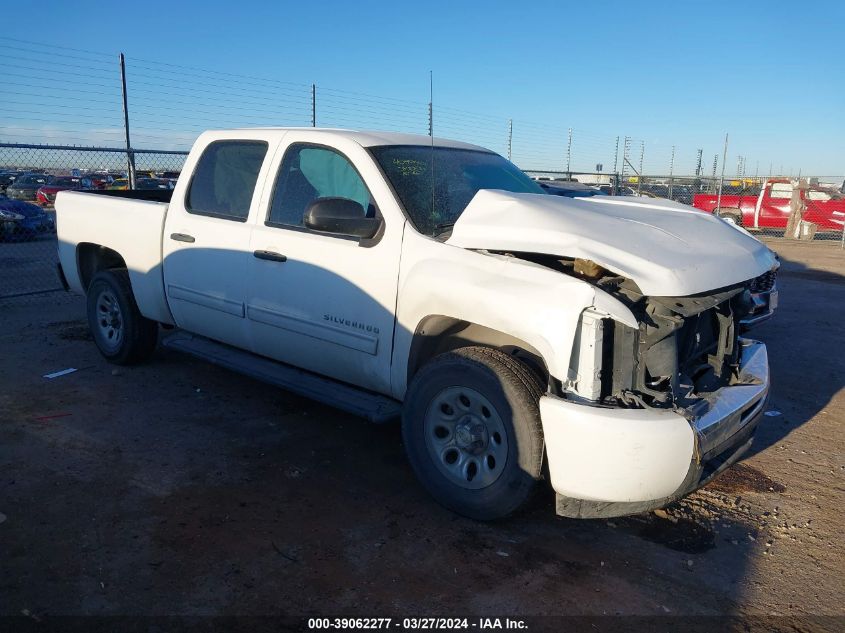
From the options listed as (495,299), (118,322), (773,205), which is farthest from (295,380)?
(773,205)

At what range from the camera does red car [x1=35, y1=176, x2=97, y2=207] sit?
23.2m

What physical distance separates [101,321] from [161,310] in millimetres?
1021

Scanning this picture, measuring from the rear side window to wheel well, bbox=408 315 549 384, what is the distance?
1.68 m

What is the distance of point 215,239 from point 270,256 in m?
0.63

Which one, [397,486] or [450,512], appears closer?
[450,512]

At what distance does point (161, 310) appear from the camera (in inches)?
213

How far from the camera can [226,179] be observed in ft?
16.3

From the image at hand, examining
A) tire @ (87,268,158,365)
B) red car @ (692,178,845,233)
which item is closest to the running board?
tire @ (87,268,158,365)

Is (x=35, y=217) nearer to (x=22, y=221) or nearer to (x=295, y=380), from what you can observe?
(x=22, y=221)

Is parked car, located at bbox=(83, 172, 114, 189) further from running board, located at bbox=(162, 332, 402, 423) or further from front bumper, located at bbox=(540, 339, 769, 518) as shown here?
front bumper, located at bbox=(540, 339, 769, 518)

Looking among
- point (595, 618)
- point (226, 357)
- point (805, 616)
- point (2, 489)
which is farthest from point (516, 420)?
point (2, 489)

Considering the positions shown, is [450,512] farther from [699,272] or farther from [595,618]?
[699,272]

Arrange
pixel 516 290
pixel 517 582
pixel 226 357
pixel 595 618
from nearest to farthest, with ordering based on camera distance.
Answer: pixel 595 618 → pixel 517 582 → pixel 516 290 → pixel 226 357

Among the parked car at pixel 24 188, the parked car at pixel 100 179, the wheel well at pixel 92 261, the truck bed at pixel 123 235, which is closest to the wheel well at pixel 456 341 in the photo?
the truck bed at pixel 123 235
